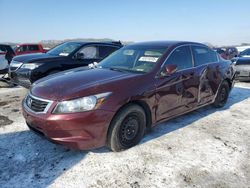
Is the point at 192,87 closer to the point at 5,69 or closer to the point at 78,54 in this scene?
the point at 78,54

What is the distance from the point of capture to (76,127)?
10.3 feet

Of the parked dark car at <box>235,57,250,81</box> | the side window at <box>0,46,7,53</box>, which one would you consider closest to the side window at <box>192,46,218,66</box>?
the parked dark car at <box>235,57,250,81</box>

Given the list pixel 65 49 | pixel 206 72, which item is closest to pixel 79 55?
pixel 65 49

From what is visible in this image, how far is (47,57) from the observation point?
6891 millimetres

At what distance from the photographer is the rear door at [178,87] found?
407 cm

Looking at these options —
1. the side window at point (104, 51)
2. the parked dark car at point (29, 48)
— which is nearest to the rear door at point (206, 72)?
the side window at point (104, 51)

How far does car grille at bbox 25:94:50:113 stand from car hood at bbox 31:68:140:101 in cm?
6

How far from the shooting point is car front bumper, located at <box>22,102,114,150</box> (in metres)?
3.12

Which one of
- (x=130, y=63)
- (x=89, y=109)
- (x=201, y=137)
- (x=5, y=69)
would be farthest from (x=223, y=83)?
(x=5, y=69)

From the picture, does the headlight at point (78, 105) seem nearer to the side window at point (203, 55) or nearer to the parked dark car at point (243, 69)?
the side window at point (203, 55)

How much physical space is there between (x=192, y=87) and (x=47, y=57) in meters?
4.18

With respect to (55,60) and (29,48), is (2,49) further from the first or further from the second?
(29,48)

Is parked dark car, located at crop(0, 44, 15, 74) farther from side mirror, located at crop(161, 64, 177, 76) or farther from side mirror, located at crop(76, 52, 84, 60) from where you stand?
side mirror, located at crop(161, 64, 177, 76)

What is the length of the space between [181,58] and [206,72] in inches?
33.6
